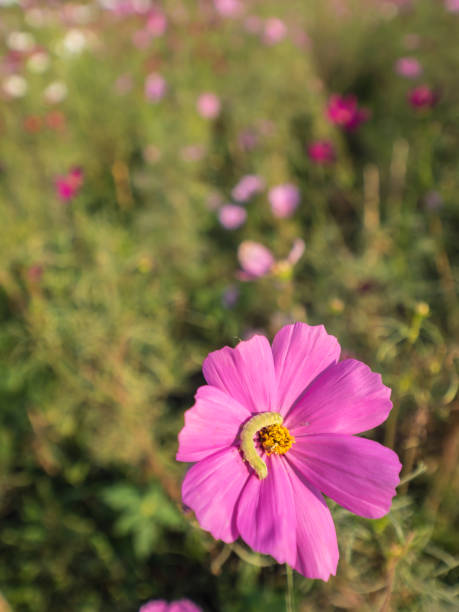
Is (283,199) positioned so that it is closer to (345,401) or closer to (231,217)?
(231,217)

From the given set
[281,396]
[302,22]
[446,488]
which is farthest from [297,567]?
[302,22]

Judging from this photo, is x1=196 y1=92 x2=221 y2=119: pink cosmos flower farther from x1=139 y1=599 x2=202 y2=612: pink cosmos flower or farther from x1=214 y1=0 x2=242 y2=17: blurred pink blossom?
x1=139 y1=599 x2=202 y2=612: pink cosmos flower

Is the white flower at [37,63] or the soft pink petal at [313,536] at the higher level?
the white flower at [37,63]

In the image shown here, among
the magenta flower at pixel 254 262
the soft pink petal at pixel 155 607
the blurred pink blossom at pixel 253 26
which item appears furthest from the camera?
the blurred pink blossom at pixel 253 26

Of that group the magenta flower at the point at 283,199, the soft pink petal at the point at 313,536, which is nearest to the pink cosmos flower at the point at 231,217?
the magenta flower at the point at 283,199

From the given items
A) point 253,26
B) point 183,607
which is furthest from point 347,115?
point 183,607

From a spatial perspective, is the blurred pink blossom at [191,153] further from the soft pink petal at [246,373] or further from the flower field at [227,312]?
the soft pink petal at [246,373]

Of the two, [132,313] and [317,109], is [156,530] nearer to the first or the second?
[132,313]

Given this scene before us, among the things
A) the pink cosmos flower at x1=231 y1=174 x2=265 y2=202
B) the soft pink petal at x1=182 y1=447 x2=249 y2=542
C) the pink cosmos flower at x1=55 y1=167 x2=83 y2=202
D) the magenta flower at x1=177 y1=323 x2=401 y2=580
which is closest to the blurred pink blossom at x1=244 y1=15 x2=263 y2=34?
the pink cosmos flower at x1=231 y1=174 x2=265 y2=202
